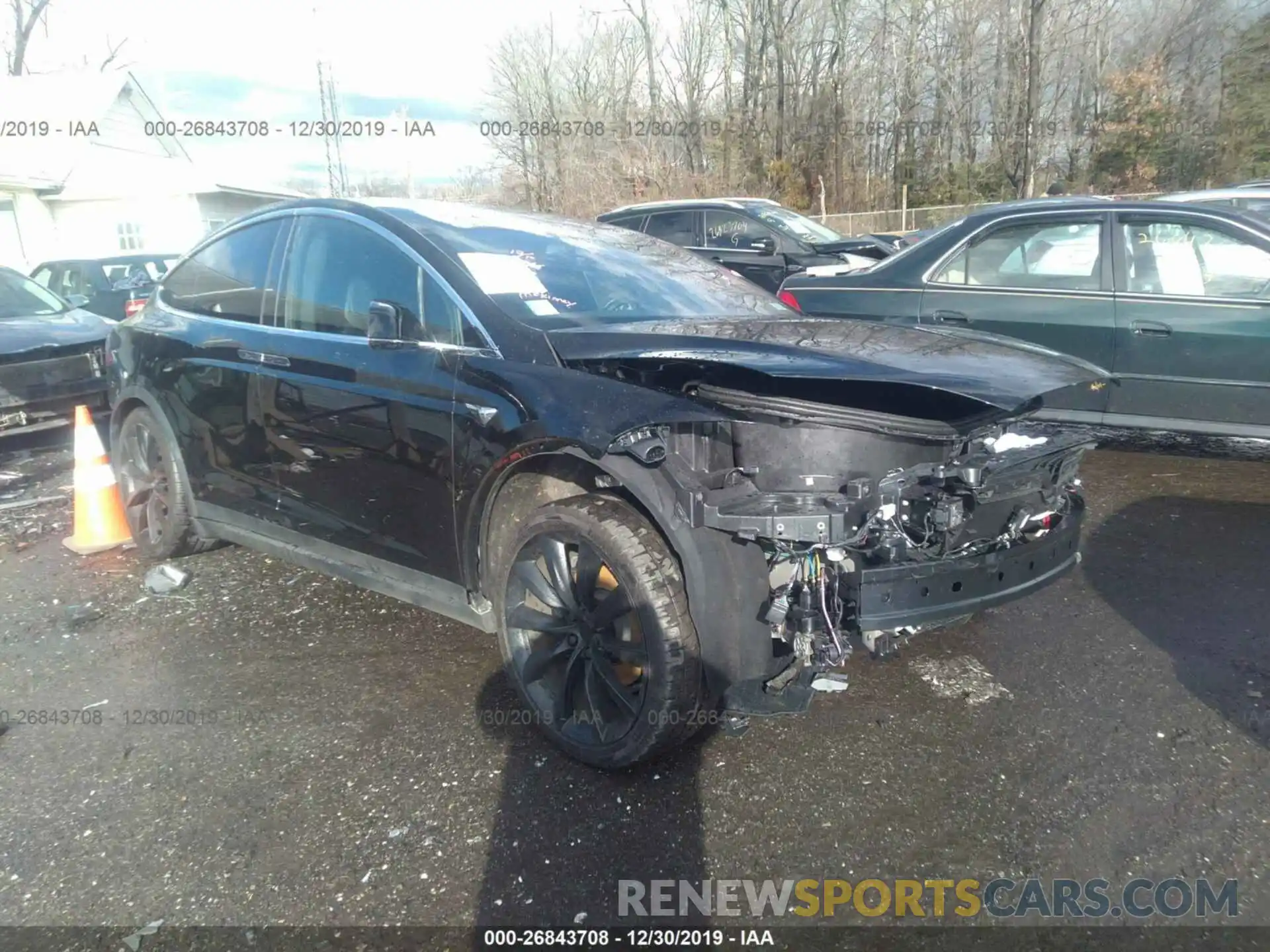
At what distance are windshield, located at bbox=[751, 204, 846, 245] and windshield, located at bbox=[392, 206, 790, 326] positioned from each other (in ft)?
24.4

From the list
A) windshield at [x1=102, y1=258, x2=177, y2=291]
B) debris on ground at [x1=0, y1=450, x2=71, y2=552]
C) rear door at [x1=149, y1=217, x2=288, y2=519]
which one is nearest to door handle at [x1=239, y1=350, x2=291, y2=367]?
rear door at [x1=149, y1=217, x2=288, y2=519]

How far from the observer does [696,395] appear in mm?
2666

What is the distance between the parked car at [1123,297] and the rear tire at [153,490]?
13.2ft

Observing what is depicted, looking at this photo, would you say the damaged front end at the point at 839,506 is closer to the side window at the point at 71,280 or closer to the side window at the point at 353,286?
the side window at the point at 353,286

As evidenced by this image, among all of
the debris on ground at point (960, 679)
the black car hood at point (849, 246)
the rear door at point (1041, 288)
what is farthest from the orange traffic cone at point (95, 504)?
the black car hood at point (849, 246)

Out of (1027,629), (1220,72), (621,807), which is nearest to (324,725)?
(621,807)

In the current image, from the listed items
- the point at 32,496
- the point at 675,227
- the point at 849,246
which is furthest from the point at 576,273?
the point at 849,246

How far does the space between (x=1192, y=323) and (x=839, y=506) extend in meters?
3.98

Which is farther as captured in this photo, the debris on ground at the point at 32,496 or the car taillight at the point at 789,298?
the car taillight at the point at 789,298

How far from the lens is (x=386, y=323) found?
3264mm

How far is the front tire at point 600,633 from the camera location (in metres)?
2.66

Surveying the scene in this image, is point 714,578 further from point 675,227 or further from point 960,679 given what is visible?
point 675,227

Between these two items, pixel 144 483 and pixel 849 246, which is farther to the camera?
pixel 849 246

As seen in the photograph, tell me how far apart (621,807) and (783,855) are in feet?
1.65
